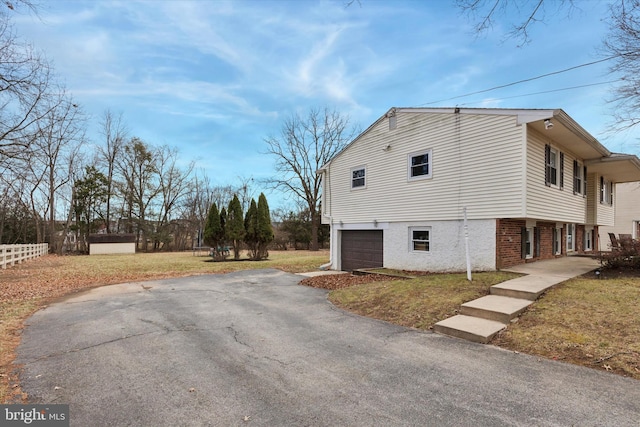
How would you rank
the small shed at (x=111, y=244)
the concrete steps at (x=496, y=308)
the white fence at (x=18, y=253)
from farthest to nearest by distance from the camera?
the small shed at (x=111, y=244)
the white fence at (x=18, y=253)
the concrete steps at (x=496, y=308)

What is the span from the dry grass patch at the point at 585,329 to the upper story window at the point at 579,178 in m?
8.42

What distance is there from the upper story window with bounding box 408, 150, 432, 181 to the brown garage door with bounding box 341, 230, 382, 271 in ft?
9.12

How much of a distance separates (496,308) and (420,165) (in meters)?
6.77

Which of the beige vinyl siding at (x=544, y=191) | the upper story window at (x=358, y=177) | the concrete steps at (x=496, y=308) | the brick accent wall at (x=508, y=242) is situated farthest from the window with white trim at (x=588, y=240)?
the concrete steps at (x=496, y=308)

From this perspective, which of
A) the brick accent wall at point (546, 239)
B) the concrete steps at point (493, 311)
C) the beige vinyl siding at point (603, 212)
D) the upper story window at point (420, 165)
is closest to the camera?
the concrete steps at point (493, 311)

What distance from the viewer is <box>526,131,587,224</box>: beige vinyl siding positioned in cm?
928

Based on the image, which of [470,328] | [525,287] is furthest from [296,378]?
[525,287]

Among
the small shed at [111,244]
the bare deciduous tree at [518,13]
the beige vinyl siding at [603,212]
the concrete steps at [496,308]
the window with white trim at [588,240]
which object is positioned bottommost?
the small shed at [111,244]

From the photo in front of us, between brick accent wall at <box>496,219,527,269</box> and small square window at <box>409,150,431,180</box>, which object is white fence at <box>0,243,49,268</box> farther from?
brick accent wall at <box>496,219,527,269</box>

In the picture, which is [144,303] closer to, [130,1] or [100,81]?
[130,1]

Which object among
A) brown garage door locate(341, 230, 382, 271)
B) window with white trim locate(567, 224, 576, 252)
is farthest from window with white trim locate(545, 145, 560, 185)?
brown garage door locate(341, 230, 382, 271)

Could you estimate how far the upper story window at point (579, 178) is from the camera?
12966mm

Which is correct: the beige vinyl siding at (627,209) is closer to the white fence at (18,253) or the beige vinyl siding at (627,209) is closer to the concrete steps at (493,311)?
the concrete steps at (493,311)

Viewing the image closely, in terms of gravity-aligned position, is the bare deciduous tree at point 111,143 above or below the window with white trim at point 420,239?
above
